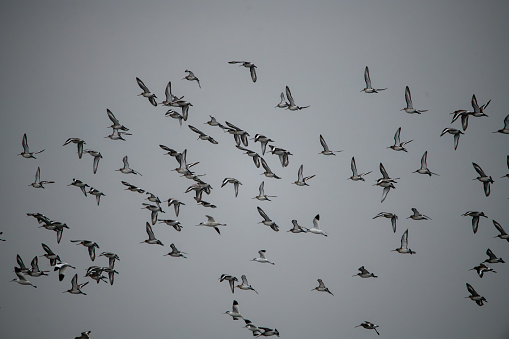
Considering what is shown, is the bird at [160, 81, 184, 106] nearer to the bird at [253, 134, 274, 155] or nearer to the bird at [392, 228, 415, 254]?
the bird at [253, 134, 274, 155]

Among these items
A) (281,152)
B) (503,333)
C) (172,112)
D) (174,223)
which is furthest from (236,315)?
(503,333)

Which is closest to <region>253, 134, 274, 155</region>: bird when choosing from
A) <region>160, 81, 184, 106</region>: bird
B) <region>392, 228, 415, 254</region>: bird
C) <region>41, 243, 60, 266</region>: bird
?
<region>160, 81, 184, 106</region>: bird

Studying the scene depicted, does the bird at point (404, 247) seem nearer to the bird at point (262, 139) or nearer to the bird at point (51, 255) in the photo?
the bird at point (262, 139)

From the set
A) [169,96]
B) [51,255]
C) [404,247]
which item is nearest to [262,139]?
[169,96]

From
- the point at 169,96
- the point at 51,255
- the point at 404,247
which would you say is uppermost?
the point at 169,96

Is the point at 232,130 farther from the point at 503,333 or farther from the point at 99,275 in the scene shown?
the point at 503,333

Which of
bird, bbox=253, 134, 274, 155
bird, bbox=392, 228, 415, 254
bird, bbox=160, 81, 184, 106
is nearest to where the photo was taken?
bird, bbox=392, 228, 415, 254

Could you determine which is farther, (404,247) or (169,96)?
(169,96)

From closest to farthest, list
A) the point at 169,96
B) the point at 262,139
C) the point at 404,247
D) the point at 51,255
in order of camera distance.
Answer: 1. the point at 51,255
2. the point at 404,247
3. the point at 169,96
4. the point at 262,139

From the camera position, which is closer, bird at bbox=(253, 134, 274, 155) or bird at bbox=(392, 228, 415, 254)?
bird at bbox=(392, 228, 415, 254)

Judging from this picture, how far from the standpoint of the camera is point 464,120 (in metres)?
27.6

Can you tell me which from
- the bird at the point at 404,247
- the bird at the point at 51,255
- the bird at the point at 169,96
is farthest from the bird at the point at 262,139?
the bird at the point at 51,255

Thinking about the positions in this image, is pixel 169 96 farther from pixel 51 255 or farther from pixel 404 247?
pixel 404 247

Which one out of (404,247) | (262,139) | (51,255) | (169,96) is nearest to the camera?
(51,255)
